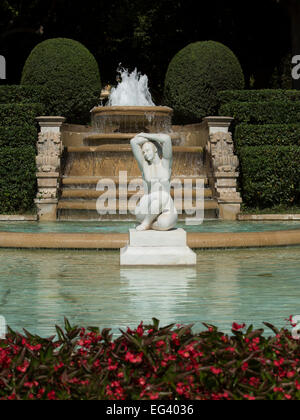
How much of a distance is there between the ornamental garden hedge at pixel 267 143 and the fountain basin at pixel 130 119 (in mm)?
2205

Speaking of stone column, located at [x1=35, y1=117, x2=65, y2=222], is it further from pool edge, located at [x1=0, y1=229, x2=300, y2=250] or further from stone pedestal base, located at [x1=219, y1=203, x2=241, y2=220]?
pool edge, located at [x1=0, y1=229, x2=300, y2=250]

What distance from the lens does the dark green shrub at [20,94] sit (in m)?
22.1

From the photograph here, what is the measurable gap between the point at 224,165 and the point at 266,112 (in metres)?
2.63

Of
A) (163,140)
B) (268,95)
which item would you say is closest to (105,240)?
(163,140)

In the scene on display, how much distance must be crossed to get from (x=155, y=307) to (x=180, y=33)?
27.3 m

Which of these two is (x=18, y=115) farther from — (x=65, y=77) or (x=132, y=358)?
(x=132, y=358)

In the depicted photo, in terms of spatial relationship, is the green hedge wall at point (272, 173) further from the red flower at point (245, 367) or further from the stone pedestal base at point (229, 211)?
the red flower at point (245, 367)

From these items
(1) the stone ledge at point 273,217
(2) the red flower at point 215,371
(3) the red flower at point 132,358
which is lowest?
(2) the red flower at point 215,371

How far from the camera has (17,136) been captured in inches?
768

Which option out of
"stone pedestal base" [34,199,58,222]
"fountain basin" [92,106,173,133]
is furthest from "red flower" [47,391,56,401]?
"fountain basin" [92,106,173,133]
